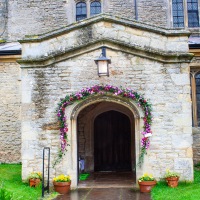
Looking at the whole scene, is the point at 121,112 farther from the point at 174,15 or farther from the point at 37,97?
the point at 174,15

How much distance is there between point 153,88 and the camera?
9.17 m

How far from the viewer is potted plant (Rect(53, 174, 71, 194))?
8.66m

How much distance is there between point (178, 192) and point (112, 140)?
4.86 meters

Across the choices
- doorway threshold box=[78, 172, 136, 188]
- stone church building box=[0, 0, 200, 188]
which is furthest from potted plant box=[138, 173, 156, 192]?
doorway threshold box=[78, 172, 136, 188]

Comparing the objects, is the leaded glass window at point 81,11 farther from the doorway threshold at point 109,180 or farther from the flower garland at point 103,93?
the doorway threshold at point 109,180

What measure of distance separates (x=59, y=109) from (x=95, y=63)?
5.61 ft

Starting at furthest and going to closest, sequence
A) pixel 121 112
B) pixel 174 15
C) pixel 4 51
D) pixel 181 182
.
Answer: pixel 174 15, pixel 4 51, pixel 121 112, pixel 181 182

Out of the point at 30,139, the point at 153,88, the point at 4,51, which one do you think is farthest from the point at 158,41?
the point at 4,51

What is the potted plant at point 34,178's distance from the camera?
8.99 meters

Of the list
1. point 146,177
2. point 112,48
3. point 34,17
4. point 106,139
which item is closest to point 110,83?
point 112,48

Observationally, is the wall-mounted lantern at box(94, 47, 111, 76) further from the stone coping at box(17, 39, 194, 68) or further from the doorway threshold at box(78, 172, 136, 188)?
the doorway threshold at box(78, 172, 136, 188)

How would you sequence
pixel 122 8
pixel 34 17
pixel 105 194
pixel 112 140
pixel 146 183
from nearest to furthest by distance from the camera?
pixel 105 194 → pixel 146 183 → pixel 112 140 → pixel 122 8 → pixel 34 17

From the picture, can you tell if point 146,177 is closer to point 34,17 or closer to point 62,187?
point 62,187

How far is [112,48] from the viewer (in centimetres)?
938
